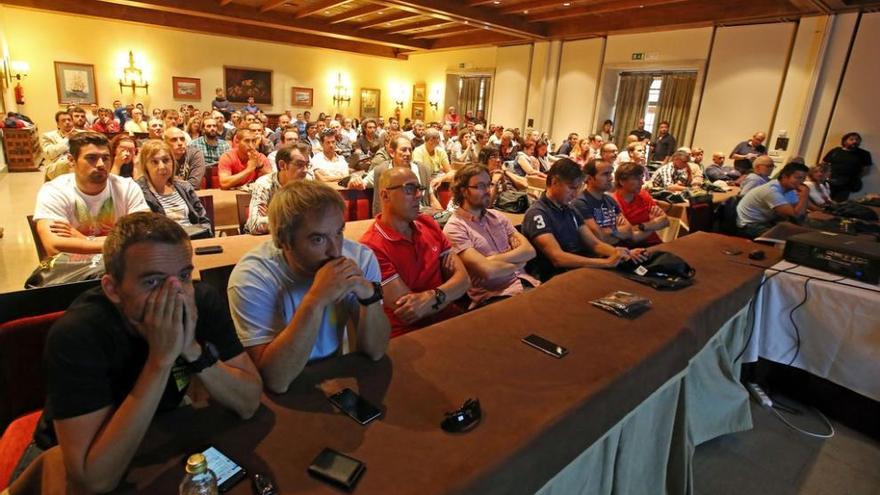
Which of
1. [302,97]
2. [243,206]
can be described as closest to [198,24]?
[302,97]

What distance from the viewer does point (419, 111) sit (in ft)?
55.1

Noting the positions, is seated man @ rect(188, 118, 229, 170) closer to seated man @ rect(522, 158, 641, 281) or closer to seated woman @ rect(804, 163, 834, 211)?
seated man @ rect(522, 158, 641, 281)

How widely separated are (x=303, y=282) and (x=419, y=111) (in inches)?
636

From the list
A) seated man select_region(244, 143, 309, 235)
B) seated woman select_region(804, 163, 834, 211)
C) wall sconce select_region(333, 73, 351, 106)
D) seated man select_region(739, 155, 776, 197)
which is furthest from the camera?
wall sconce select_region(333, 73, 351, 106)

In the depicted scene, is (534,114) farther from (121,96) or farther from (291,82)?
(121,96)

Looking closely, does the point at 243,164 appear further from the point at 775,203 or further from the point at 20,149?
the point at 20,149

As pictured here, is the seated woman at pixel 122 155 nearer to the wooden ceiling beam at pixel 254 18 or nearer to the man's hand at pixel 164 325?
the man's hand at pixel 164 325

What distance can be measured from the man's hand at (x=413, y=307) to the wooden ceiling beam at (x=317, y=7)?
9.13m

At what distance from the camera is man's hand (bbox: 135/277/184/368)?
90 cm

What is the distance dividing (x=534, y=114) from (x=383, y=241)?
36.2 ft

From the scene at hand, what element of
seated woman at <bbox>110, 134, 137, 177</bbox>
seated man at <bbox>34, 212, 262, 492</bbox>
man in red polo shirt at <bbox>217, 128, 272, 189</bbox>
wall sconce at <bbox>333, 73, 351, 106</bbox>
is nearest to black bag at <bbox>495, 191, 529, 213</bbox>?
man in red polo shirt at <bbox>217, 128, 272, 189</bbox>

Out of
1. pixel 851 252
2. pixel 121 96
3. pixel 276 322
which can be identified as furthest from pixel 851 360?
pixel 121 96

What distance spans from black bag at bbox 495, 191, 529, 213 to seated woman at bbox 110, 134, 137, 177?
2937mm

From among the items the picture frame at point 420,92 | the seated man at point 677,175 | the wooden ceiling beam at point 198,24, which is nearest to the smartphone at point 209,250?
the seated man at point 677,175
